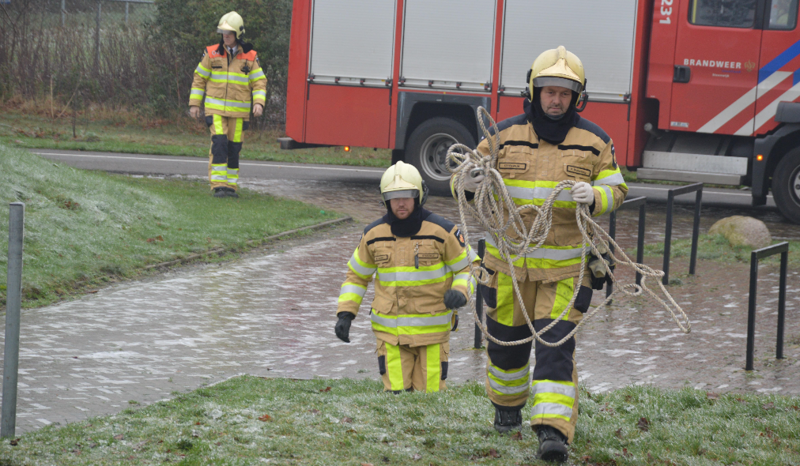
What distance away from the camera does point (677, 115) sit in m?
13.0

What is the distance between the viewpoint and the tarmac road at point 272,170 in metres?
16.0

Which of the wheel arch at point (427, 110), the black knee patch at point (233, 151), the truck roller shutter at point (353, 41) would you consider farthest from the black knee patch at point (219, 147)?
the wheel arch at point (427, 110)

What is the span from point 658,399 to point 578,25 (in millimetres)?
9690

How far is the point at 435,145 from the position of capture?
1465cm

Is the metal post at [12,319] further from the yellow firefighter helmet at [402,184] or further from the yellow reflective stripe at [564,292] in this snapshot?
the yellow reflective stripe at [564,292]

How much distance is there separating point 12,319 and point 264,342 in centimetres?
282

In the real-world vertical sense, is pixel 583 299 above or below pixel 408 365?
above

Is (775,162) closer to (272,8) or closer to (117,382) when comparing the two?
(117,382)

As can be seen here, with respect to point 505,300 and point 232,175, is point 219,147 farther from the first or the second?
point 505,300

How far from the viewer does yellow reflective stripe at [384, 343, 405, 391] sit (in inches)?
199

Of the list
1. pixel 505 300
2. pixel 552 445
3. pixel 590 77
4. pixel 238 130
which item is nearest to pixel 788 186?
pixel 590 77

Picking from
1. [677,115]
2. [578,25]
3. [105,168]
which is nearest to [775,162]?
[677,115]

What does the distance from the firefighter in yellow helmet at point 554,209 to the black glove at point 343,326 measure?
37.1 inches

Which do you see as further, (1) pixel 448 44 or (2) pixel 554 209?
(1) pixel 448 44
